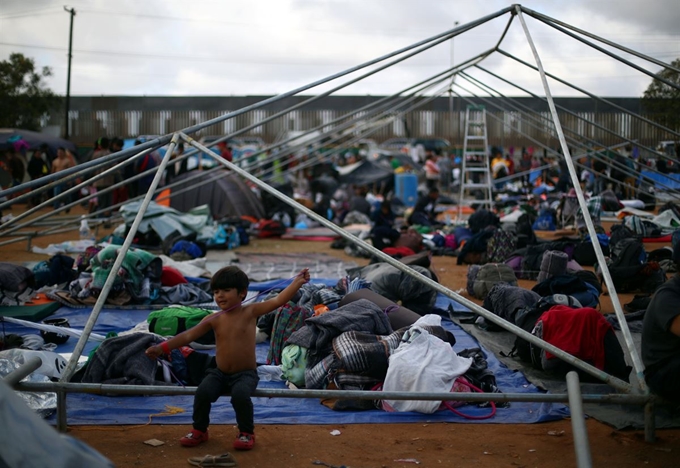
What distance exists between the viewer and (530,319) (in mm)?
5938

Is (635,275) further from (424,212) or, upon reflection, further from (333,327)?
(424,212)

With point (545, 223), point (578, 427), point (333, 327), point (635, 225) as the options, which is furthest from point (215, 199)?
point (578, 427)

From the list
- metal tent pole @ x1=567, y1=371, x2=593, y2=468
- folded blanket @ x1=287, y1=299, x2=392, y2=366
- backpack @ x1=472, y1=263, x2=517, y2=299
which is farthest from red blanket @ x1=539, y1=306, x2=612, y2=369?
backpack @ x1=472, y1=263, x2=517, y2=299

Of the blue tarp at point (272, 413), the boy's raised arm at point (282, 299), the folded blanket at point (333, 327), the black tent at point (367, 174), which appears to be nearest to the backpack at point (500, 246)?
the folded blanket at point (333, 327)

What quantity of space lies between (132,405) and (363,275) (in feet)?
11.7

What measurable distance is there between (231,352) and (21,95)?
2747 centimetres

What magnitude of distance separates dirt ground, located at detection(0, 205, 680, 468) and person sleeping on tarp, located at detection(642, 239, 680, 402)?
0.29 metres

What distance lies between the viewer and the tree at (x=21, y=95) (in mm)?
27598

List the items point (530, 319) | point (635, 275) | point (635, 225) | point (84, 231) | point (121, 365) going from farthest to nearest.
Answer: point (84, 231)
point (635, 225)
point (635, 275)
point (530, 319)
point (121, 365)

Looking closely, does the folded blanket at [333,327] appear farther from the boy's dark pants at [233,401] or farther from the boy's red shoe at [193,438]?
the boy's red shoe at [193,438]

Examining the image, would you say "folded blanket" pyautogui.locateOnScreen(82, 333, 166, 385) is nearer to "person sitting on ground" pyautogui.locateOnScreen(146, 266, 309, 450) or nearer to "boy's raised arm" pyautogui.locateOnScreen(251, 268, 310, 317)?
"person sitting on ground" pyautogui.locateOnScreen(146, 266, 309, 450)

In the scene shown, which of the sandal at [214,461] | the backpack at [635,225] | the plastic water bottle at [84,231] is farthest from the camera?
the plastic water bottle at [84,231]

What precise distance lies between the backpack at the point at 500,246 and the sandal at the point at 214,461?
746cm

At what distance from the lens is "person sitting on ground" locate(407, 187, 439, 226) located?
1664 cm
